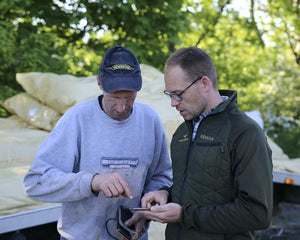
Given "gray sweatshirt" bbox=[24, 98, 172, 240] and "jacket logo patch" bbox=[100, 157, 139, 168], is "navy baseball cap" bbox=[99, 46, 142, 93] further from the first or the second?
"jacket logo patch" bbox=[100, 157, 139, 168]

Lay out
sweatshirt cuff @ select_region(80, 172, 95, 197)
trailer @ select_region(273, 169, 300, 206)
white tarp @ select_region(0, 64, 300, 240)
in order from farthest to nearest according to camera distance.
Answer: trailer @ select_region(273, 169, 300, 206)
white tarp @ select_region(0, 64, 300, 240)
sweatshirt cuff @ select_region(80, 172, 95, 197)

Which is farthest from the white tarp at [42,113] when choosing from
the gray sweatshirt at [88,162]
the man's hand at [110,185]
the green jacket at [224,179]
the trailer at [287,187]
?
the green jacket at [224,179]

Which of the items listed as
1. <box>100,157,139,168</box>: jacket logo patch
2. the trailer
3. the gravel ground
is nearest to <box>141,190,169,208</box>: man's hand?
<box>100,157,139,168</box>: jacket logo patch

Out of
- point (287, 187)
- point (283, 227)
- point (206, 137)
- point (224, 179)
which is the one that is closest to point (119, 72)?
point (206, 137)

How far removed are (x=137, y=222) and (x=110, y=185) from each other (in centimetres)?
43

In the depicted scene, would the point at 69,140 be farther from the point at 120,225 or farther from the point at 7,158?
the point at 7,158

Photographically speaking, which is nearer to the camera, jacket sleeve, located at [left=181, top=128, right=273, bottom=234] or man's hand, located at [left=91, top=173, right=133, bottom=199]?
jacket sleeve, located at [left=181, top=128, right=273, bottom=234]

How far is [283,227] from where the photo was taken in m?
6.71

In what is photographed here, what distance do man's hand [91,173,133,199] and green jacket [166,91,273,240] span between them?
0.31 m

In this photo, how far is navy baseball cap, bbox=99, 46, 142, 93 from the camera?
224 centimetres

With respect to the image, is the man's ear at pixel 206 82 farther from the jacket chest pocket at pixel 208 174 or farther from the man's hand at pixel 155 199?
the man's hand at pixel 155 199

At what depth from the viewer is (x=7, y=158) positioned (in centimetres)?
404

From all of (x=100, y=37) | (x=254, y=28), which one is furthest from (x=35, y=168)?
(x=254, y=28)

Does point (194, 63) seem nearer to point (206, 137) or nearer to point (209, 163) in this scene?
point (206, 137)
